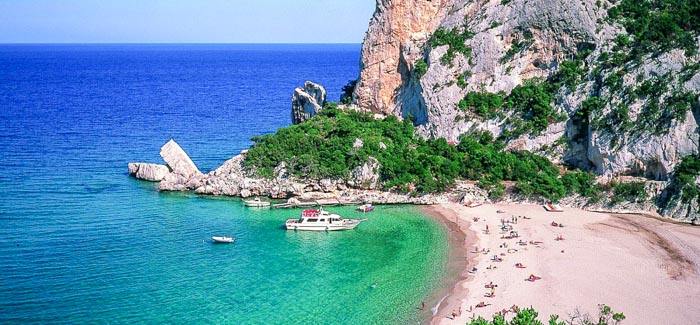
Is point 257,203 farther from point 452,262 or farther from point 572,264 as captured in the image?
point 572,264

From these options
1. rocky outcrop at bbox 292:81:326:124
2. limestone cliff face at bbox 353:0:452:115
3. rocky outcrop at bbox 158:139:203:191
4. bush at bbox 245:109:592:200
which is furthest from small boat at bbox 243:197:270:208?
limestone cliff face at bbox 353:0:452:115

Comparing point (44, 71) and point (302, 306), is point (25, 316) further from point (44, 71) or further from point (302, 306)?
point (44, 71)

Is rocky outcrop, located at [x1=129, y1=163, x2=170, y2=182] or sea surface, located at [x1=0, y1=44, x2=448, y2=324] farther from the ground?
rocky outcrop, located at [x1=129, y1=163, x2=170, y2=182]

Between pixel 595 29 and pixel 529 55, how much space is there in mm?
6029

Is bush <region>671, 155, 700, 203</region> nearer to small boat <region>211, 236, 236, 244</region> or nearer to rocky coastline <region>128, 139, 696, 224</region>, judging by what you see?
rocky coastline <region>128, 139, 696, 224</region>

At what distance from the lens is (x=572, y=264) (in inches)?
1571

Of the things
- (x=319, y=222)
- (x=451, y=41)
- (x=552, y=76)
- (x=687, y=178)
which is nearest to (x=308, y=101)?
(x=451, y=41)

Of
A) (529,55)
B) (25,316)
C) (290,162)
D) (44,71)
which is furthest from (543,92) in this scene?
(44,71)

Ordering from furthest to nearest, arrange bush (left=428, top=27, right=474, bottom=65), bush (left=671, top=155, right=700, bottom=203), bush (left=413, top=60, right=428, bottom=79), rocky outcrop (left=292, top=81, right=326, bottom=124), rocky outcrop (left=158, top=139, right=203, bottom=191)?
rocky outcrop (left=292, top=81, right=326, bottom=124) < bush (left=428, top=27, right=474, bottom=65) < bush (left=413, top=60, right=428, bottom=79) < rocky outcrop (left=158, top=139, right=203, bottom=191) < bush (left=671, top=155, right=700, bottom=203)

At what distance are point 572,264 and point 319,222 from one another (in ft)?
56.3

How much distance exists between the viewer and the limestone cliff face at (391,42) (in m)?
65.4

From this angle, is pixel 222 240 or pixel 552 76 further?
pixel 552 76

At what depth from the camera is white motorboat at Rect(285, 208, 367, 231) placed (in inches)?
1855

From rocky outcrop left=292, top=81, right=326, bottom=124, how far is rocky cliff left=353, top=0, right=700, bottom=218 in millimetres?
4562
